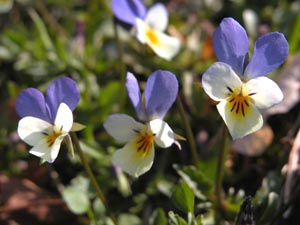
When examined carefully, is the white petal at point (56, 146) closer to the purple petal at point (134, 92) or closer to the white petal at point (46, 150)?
the white petal at point (46, 150)

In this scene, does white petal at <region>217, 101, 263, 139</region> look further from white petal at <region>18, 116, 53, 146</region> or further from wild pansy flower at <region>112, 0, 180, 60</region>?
wild pansy flower at <region>112, 0, 180, 60</region>

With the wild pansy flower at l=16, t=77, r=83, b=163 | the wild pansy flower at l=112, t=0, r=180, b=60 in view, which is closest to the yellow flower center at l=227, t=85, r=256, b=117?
the wild pansy flower at l=16, t=77, r=83, b=163

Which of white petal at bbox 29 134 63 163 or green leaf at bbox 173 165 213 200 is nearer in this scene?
white petal at bbox 29 134 63 163

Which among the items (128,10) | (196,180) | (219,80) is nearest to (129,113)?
(128,10)

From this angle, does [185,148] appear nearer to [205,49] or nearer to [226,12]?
[205,49]

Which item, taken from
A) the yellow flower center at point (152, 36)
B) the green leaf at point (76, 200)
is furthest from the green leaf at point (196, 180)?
the yellow flower center at point (152, 36)
